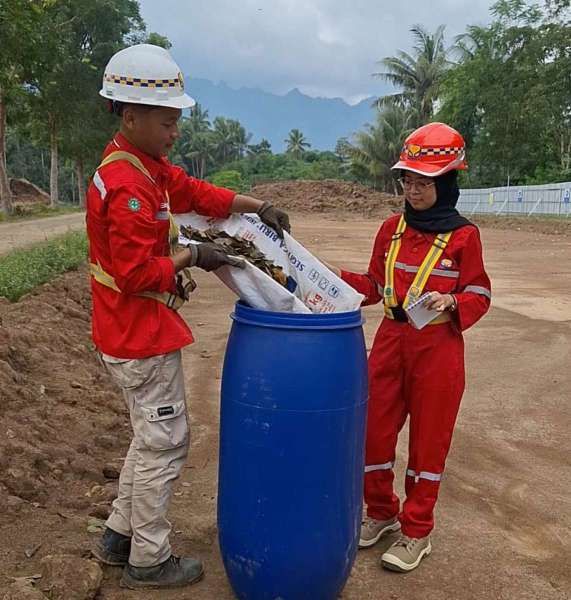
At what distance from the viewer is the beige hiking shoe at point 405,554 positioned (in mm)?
3174

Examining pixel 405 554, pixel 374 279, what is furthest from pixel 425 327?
pixel 405 554

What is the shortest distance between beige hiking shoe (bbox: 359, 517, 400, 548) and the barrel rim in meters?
1.23

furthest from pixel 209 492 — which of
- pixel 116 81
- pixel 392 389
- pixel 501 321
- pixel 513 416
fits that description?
pixel 501 321

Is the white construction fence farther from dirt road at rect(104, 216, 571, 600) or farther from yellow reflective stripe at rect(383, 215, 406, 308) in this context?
yellow reflective stripe at rect(383, 215, 406, 308)

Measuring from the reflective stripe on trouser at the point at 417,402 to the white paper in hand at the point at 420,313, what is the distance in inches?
5.0

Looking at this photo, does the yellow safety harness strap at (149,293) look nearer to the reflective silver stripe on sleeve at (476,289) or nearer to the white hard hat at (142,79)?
the white hard hat at (142,79)

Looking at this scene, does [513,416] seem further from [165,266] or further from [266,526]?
[165,266]

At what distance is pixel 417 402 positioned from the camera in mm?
3162

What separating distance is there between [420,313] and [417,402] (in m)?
0.45

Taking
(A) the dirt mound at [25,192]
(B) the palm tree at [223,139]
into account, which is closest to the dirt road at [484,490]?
(A) the dirt mound at [25,192]

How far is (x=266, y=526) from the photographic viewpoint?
2.66 metres

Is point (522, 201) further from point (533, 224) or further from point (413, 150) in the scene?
point (413, 150)

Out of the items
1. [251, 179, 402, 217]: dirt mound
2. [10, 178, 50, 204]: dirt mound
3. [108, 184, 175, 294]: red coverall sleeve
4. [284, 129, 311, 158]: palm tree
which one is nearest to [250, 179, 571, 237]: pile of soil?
[251, 179, 402, 217]: dirt mound

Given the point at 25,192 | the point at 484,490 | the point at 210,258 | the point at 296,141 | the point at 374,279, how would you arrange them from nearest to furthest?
the point at 210,258 < the point at 374,279 < the point at 484,490 < the point at 25,192 < the point at 296,141
